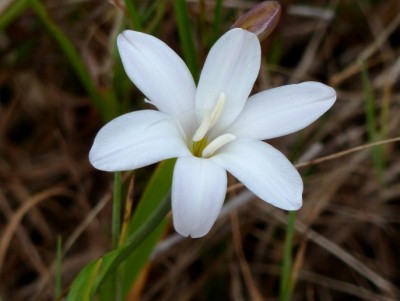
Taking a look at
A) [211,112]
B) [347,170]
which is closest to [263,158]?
[211,112]

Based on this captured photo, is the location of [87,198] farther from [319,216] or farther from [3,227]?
[319,216]

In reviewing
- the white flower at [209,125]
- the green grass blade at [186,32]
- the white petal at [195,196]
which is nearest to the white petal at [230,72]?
the white flower at [209,125]

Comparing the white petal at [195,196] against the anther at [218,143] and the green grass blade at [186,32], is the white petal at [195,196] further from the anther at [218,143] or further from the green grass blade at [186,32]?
the green grass blade at [186,32]

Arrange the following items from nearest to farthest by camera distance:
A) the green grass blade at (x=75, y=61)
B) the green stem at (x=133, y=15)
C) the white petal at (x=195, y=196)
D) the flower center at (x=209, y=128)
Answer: the white petal at (x=195, y=196), the flower center at (x=209, y=128), the green stem at (x=133, y=15), the green grass blade at (x=75, y=61)

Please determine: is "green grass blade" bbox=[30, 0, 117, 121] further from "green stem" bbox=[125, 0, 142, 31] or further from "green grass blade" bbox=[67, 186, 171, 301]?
"green grass blade" bbox=[67, 186, 171, 301]

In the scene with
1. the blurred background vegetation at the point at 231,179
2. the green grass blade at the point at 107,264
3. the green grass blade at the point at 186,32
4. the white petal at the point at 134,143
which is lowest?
the blurred background vegetation at the point at 231,179
